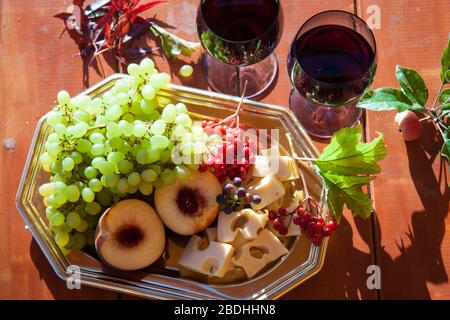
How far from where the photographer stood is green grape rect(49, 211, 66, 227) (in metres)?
0.88

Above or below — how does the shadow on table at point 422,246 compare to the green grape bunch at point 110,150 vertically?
below

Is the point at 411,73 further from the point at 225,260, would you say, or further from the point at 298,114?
the point at 225,260

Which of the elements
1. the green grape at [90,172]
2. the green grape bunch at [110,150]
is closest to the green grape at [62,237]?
the green grape bunch at [110,150]

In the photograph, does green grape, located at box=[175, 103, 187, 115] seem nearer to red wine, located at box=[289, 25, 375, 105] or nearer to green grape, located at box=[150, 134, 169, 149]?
green grape, located at box=[150, 134, 169, 149]

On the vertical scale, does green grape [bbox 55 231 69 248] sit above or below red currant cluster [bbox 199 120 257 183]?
below

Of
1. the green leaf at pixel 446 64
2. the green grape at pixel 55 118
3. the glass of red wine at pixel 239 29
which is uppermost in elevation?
the glass of red wine at pixel 239 29

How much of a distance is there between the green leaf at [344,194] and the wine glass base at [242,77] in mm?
206

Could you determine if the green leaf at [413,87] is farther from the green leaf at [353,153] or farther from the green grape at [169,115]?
the green grape at [169,115]

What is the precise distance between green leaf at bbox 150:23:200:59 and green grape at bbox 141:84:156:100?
14cm

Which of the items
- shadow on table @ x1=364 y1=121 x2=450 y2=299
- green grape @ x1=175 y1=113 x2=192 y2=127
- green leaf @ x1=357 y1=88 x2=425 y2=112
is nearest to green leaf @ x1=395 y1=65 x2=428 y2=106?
green leaf @ x1=357 y1=88 x2=425 y2=112

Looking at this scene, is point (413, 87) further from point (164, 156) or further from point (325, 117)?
point (164, 156)

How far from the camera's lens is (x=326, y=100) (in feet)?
2.76

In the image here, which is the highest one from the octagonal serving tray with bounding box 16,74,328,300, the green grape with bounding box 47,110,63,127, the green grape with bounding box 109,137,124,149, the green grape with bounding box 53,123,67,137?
the green grape with bounding box 47,110,63,127

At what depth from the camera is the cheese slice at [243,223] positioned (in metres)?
0.88
